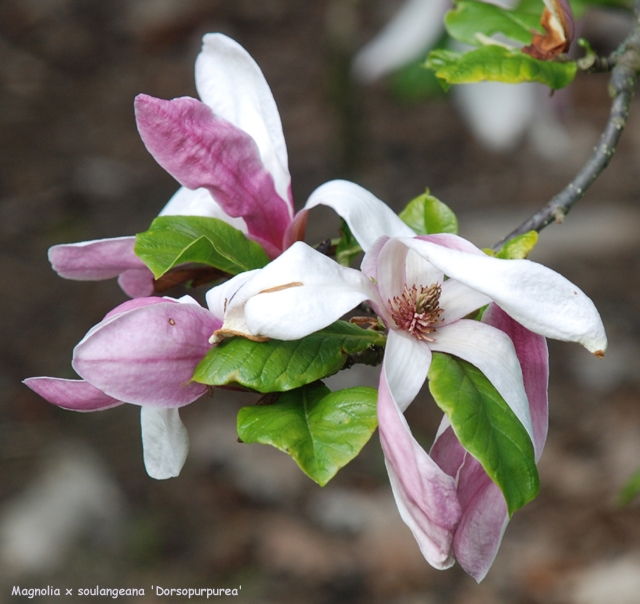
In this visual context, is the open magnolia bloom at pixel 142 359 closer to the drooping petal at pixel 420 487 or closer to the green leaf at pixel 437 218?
the drooping petal at pixel 420 487

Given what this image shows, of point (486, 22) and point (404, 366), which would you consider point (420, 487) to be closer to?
point (404, 366)

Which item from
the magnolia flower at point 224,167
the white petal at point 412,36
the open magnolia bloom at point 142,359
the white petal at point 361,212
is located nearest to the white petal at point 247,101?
the magnolia flower at point 224,167

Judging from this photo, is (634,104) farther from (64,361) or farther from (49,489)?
(49,489)

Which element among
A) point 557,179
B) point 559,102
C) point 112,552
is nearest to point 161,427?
point 559,102

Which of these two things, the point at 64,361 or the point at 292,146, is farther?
the point at 292,146

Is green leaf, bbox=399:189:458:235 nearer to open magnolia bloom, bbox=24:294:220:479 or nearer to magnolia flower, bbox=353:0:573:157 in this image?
open magnolia bloom, bbox=24:294:220:479

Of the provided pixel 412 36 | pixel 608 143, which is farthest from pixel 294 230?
pixel 412 36
